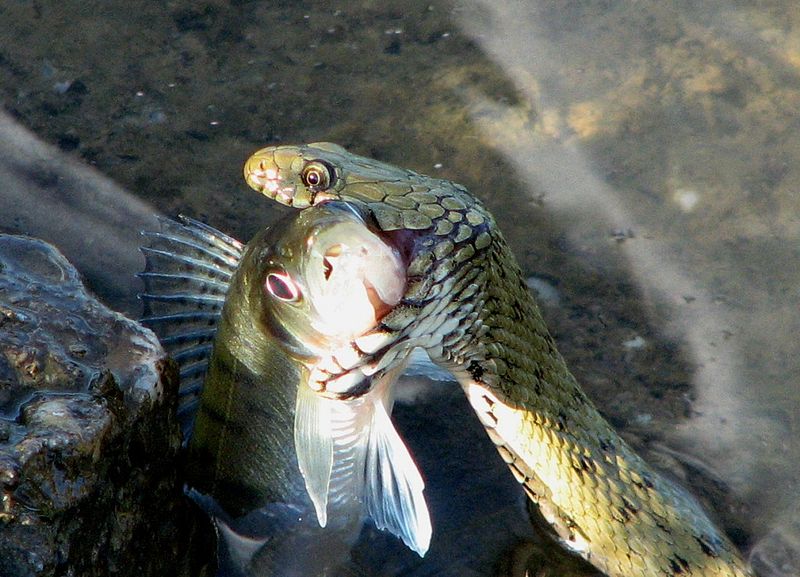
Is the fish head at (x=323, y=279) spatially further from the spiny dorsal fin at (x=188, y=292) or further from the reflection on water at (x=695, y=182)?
the reflection on water at (x=695, y=182)

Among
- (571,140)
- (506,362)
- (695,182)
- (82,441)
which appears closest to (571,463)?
(506,362)

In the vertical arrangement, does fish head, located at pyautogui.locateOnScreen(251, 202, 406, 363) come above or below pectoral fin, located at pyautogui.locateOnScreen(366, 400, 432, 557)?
above

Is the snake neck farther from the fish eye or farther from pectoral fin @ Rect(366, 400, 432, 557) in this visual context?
the fish eye

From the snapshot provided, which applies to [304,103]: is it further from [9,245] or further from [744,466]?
[744,466]

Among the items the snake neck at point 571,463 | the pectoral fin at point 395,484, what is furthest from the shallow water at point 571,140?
the pectoral fin at point 395,484

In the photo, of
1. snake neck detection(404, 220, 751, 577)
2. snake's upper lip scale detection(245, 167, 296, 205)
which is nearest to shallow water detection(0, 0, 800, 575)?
snake neck detection(404, 220, 751, 577)

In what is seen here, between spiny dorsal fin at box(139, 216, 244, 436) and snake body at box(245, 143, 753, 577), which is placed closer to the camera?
snake body at box(245, 143, 753, 577)

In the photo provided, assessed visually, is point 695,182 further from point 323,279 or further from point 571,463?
point 323,279
